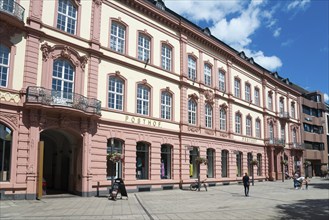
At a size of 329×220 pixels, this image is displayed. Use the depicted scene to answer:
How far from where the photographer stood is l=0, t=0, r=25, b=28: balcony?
17281mm

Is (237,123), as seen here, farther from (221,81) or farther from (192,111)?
(192,111)

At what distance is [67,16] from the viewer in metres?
21.2

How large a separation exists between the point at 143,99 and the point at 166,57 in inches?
199

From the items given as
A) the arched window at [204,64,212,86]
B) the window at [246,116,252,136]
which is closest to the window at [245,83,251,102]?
the window at [246,116,252,136]

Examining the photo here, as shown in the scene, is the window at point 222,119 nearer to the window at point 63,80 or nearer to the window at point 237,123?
the window at point 237,123

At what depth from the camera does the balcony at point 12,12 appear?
17281mm

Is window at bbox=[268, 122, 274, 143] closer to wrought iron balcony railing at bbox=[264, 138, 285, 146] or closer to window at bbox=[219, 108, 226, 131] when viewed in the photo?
wrought iron balcony railing at bbox=[264, 138, 285, 146]

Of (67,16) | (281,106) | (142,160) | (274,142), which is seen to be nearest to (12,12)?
(67,16)

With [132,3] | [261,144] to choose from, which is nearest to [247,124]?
[261,144]

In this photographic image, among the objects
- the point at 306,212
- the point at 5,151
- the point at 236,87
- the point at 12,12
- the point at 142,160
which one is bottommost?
the point at 306,212

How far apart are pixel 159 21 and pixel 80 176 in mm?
14626

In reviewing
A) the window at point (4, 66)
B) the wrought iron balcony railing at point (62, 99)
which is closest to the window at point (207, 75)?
the wrought iron balcony railing at point (62, 99)

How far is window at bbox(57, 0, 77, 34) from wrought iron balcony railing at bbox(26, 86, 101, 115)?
446 cm

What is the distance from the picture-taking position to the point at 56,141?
24172 millimetres
